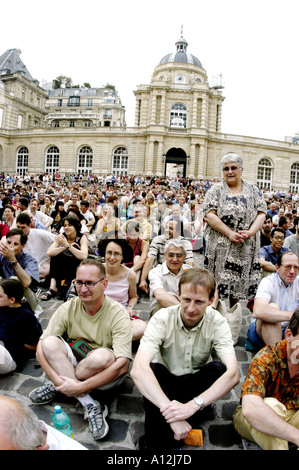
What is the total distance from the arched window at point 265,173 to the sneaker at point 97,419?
39485 mm

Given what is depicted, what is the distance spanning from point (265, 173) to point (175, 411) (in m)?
40.5

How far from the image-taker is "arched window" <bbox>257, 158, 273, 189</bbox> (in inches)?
1539

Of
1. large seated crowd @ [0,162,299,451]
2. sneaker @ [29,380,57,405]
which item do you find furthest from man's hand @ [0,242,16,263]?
sneaker @ [29,380,57,405]

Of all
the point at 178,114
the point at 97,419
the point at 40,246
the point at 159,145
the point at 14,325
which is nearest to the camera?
the point at 97,419

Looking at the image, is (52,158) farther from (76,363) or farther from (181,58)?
(76,363)

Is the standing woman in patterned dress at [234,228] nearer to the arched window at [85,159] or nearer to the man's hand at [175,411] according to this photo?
the man's hand at [175,411]

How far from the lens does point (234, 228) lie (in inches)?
159

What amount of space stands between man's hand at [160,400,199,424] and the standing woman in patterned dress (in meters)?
2.00

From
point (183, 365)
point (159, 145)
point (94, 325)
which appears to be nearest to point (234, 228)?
point (183, 365)

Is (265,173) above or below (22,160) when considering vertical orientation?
below

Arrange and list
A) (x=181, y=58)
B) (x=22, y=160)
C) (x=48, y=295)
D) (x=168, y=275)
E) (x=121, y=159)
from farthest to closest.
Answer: (x=181, y=58), (x=22, y=160), (x=121, y=159), (x=48, y=295), (x=168, y=275)

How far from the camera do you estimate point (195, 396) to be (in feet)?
8.49

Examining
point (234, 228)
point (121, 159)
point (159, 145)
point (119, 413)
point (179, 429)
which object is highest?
point (159, 145)
